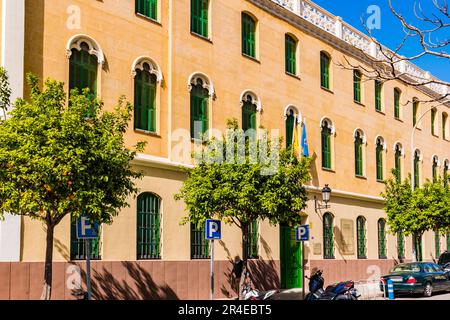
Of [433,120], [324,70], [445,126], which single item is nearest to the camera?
[324,70]

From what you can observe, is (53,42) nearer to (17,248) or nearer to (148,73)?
(148,73)

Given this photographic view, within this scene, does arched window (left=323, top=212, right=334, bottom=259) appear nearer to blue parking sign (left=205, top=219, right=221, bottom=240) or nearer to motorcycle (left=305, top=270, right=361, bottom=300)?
motorcycle (left=305, top=270, right=361, bottom=300)

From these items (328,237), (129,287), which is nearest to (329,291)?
(129,287)

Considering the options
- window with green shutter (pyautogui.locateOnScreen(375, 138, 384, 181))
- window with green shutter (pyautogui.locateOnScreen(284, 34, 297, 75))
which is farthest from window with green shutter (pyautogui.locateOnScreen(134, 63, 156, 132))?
window with green shutter (pyautogui.locateOnScreen(375, 138, 384, 181))

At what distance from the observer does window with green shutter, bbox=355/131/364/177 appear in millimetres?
33594

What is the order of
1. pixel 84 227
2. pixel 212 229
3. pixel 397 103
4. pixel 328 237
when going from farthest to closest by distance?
pixel 397 103
pixel 328 237
pixel 212 229
pixel 84 227

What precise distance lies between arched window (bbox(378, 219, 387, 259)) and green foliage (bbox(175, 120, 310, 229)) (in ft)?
52.6

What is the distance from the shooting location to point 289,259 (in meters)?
27.5

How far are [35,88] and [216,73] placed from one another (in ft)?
35.5

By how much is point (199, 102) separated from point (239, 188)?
5.24m

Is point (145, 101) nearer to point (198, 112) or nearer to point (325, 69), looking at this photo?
point (198, 112)

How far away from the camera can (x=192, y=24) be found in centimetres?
2339

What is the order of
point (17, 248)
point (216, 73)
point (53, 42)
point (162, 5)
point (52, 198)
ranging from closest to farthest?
point (52, 198) < point (17, 248) < point (53, 42) < point (162, 5) < point (216, 73)
